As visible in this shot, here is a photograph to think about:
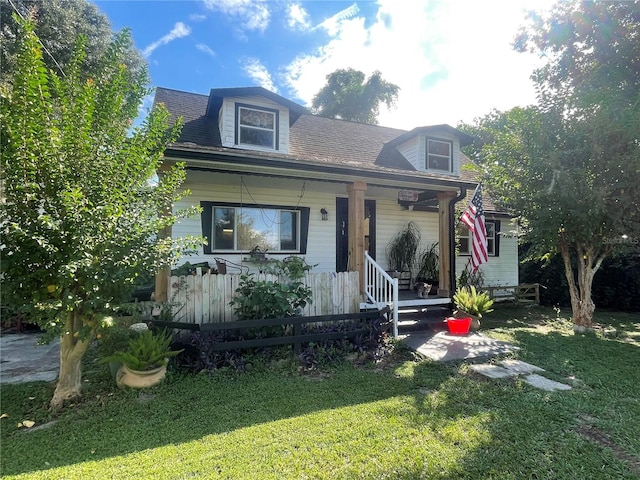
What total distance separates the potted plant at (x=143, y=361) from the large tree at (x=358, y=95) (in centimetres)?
2633

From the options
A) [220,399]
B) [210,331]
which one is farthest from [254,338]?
[220,399]

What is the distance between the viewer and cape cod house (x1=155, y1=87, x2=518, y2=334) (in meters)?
6.71

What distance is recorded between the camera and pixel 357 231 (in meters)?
6.81

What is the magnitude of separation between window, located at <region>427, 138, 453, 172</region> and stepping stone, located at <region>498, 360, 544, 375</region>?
6080mm

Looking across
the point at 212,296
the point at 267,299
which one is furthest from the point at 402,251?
the point at 212,296

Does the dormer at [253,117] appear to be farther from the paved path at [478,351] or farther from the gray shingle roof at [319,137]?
the paved path at [478,351]

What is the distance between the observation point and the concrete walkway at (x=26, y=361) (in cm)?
469

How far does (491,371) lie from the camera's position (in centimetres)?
482

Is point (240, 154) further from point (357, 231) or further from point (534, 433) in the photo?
point (534, 433)

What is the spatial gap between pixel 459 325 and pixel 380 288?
71.2 inches

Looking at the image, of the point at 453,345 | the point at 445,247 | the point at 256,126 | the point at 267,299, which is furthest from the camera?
the point at 445,247

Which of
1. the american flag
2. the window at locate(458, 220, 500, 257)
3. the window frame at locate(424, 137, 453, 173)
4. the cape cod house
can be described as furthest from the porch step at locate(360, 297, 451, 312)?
the window at locate(458, 220, 500, 257)

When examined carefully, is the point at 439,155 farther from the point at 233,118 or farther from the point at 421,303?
the point at 233,118

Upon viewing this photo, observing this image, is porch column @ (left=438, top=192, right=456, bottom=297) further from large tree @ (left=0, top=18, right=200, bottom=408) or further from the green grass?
large tree @ (left=0, top=18, right=200, bottom=408)
